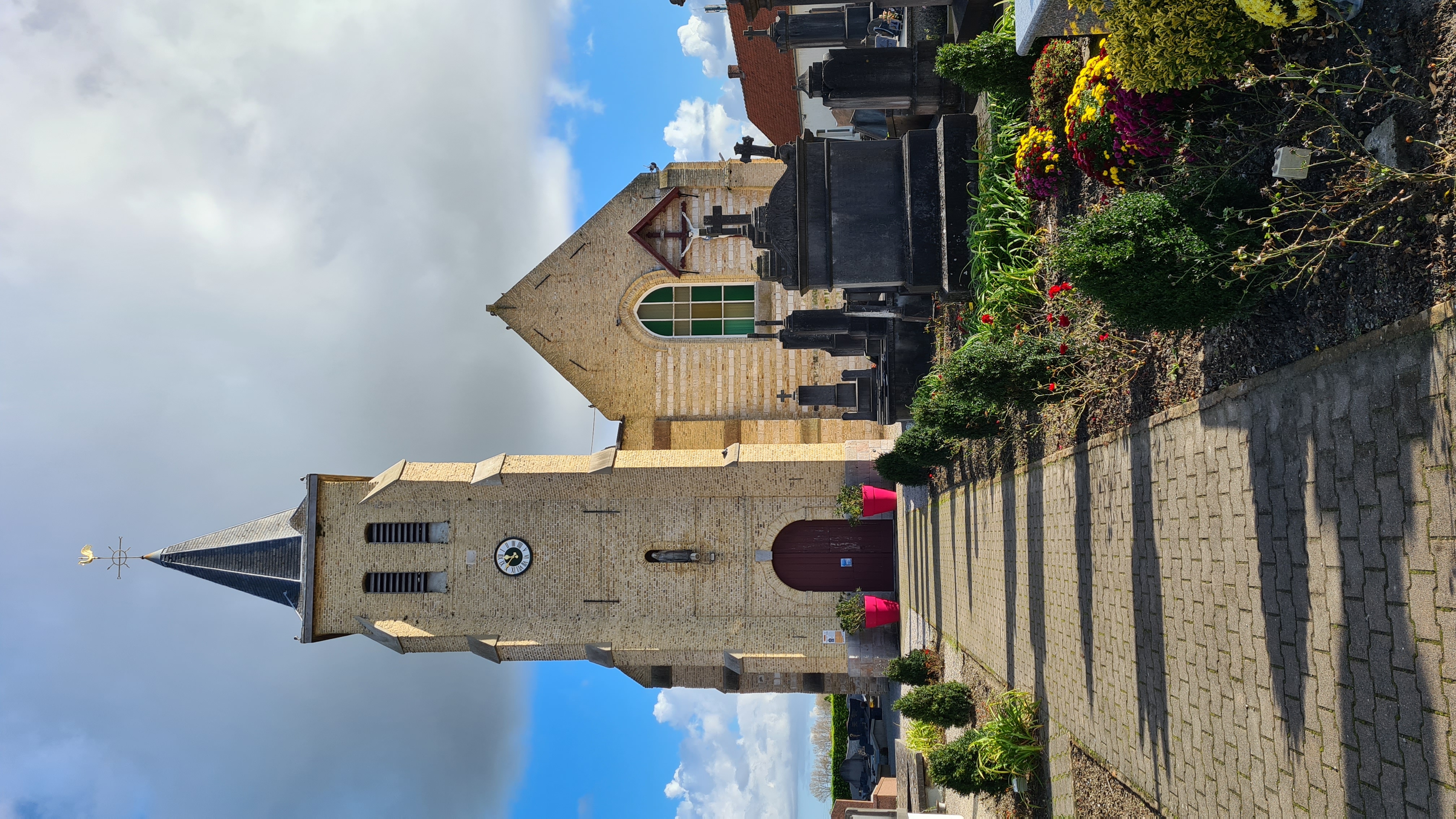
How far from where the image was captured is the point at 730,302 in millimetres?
20484

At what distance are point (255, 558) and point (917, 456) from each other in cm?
1383

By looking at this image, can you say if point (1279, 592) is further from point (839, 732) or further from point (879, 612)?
point (839, 732)

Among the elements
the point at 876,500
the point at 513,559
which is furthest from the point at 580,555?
the point at 876,500

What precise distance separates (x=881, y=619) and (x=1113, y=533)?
10.2 m

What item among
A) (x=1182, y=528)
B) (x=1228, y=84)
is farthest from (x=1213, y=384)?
(x=1228, y=84)

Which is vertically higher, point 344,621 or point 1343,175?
point 1343,175

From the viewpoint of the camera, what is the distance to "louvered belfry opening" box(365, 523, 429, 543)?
1756cm

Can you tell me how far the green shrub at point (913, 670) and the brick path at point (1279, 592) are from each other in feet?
16.3

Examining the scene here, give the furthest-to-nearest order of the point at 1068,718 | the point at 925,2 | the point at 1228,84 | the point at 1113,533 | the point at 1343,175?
the point at 925,2 → the point at 1068,718 → the point at 1113,533 → the point at 1228,84 → the point at 1343,175

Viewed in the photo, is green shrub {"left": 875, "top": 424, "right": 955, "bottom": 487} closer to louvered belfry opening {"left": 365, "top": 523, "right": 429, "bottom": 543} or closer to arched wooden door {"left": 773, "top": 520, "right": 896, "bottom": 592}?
arched wooden door {"left": 773, "top": 520, "right": 896, "bottom": 592}

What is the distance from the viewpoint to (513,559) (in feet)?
57.4

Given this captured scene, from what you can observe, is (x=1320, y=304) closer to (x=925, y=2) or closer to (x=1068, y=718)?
(x=1068, y=718)

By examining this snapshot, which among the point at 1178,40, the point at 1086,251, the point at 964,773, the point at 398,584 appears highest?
the point at 1178,40

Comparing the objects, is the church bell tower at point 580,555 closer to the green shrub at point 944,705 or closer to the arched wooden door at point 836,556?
the arched wooden door at point 836,556
